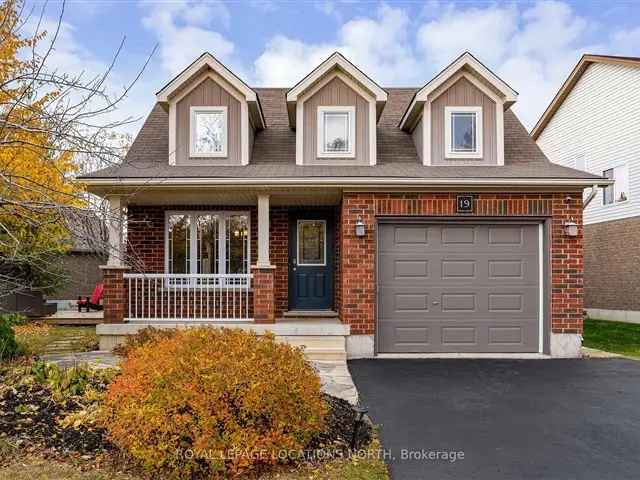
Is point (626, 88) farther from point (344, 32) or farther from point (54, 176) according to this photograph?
point (54, 176)

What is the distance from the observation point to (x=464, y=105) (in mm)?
9328

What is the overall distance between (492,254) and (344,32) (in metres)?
7.69

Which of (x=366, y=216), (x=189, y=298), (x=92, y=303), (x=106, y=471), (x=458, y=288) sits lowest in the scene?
(x=106, y=471)

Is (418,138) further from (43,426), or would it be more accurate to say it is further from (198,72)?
(43,426)

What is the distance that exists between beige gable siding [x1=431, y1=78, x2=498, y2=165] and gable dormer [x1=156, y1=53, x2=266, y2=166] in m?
3.59

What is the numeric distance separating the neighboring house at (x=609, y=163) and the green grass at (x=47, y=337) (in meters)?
13.9

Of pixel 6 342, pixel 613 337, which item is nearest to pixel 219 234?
pixel 6 342

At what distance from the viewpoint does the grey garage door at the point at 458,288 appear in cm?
860

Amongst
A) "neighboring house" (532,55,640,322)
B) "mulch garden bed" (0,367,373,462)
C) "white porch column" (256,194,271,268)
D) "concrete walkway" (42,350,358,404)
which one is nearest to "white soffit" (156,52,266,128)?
"white porch column" (256,194,271,268)

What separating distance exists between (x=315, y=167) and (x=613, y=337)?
28.0 feet

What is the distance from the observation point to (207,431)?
3582 mm

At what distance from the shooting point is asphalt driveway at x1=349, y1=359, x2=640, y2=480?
398 centimetres

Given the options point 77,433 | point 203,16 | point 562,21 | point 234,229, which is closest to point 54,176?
point 234,229

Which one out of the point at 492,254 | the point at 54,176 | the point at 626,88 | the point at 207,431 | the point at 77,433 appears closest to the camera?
the point at 207,431
